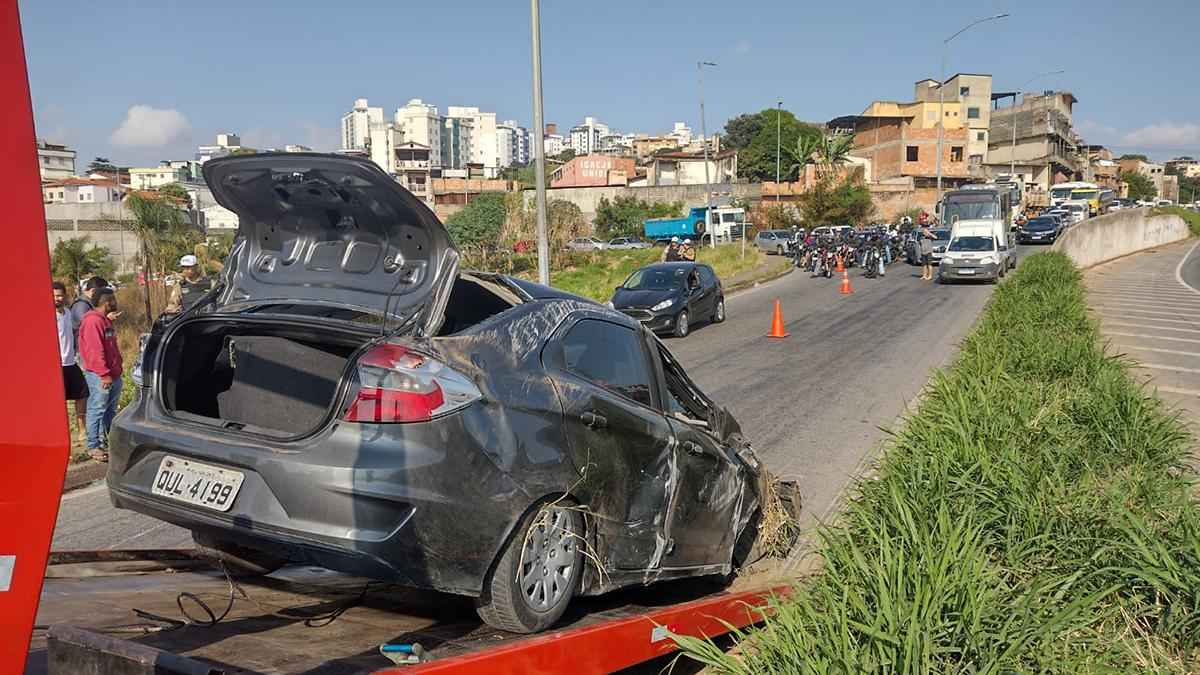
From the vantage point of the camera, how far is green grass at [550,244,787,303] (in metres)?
31.8

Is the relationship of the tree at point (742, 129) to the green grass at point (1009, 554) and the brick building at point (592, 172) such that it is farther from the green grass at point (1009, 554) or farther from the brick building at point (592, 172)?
the green grass at point (1009, 554)

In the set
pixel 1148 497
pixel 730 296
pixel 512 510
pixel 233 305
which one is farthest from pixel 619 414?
pixel 730 296

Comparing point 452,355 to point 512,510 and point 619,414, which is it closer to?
point 512,510

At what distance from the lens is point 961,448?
19.5 feet

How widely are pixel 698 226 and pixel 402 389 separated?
55898 mm

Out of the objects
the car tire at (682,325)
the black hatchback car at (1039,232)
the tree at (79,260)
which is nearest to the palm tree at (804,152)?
the black hatchback car at (1039,232)

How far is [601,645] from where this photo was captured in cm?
361

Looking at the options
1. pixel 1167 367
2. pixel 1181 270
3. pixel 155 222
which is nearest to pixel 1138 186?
pixel 1181 270

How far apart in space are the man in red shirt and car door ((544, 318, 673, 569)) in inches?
233

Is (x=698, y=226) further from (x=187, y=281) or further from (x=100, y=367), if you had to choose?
(x=100, y=367)

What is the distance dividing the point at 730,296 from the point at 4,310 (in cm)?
2739

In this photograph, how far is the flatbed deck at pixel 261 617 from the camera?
2992mm

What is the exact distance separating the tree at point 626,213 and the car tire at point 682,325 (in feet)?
191

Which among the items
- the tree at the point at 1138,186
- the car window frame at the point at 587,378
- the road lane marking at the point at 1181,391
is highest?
A: the tree at the point at 1138,186
